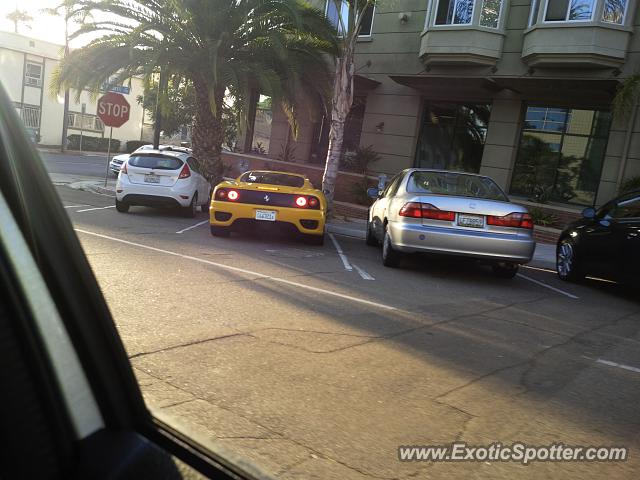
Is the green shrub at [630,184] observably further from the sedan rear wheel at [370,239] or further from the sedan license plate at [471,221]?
the sedan license plate at [471,221]

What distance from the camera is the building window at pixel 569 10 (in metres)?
15.7

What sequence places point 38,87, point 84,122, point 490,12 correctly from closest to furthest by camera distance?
point 490,12 < point 38,87 < point 84,122

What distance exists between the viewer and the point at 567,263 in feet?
30.7

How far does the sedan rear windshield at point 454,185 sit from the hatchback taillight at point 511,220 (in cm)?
56

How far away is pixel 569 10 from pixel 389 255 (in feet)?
37.8

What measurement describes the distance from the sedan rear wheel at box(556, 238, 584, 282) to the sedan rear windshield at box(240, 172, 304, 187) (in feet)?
15.0

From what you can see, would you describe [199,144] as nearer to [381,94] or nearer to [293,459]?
[381,94]

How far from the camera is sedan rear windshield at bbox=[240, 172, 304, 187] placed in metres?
10.3

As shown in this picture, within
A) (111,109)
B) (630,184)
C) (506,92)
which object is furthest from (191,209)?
(630,184)

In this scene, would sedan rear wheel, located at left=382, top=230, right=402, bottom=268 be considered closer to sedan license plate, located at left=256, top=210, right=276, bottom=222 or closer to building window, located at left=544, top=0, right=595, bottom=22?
sedan license plate, located at left=256, top=210, right=276, bottom=222

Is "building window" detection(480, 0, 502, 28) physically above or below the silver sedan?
above

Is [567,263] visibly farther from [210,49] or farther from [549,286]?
[210,49]

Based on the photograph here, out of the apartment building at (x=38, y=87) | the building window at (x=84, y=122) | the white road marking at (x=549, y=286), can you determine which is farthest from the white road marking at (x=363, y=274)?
the building window at (x=84, y=122)

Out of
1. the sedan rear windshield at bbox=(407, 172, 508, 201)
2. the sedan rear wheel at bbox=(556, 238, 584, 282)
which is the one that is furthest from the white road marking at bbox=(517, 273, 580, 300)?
the sedan rear windshield at bbox=(407, 172, 508, 201)
